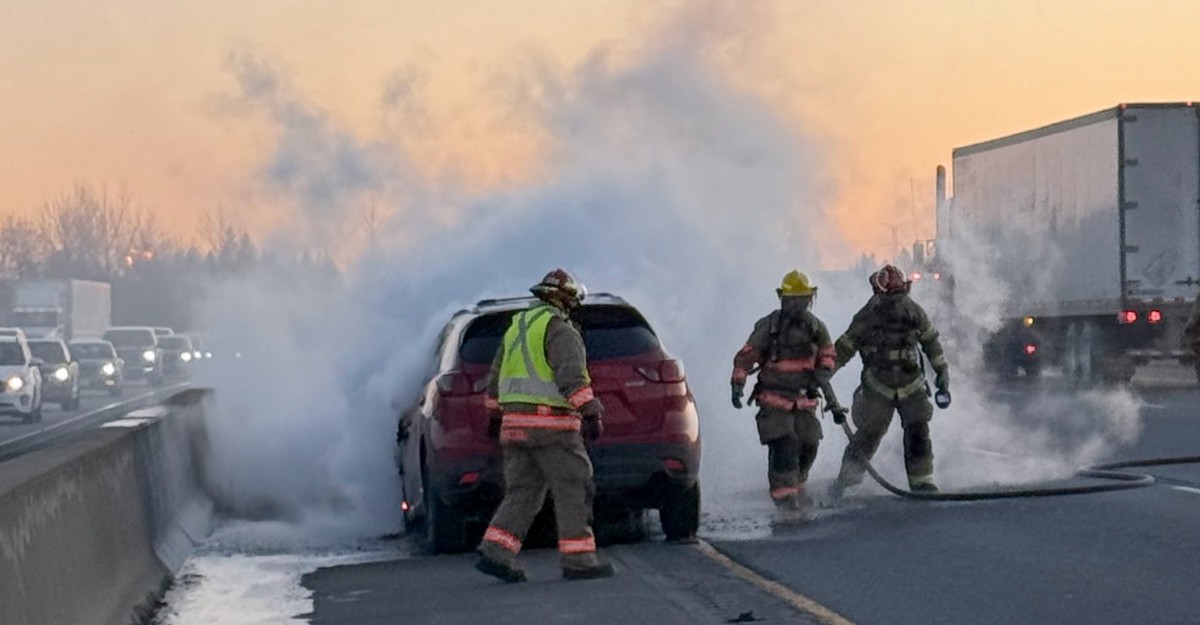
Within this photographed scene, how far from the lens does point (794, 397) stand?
48.3 ft

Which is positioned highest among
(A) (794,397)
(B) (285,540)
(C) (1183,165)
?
Result: (C) (1183,165)

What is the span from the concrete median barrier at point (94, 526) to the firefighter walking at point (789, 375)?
12.9ft

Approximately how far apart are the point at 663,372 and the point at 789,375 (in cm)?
218

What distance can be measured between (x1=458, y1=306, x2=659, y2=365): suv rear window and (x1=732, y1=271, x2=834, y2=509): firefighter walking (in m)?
1.86

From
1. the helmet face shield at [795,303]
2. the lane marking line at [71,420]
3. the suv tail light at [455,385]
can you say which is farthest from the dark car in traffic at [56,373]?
the suv tail light at [455,385]

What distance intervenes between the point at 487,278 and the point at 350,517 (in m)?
5.08

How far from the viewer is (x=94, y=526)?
31.5 ft

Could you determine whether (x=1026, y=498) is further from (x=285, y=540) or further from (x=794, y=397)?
(x=285, y=540)

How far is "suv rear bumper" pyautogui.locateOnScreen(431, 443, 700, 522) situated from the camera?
40.4 feet

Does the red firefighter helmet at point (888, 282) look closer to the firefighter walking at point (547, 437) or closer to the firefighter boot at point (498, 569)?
the firefighter walking at point (547, 437)

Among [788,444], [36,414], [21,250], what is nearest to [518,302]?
[788,444]

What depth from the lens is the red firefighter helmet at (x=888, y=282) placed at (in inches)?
600

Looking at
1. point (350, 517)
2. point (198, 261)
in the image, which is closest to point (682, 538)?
point (350, 517)

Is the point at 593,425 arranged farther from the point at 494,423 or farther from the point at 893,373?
the point at 893,373
